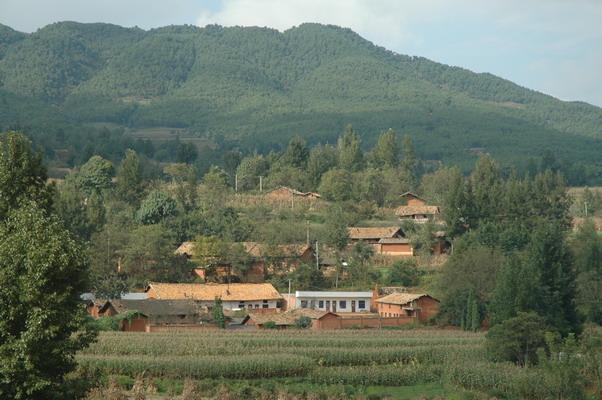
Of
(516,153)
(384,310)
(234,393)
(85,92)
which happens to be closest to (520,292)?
(384,310)

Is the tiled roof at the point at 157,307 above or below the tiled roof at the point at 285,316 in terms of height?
above

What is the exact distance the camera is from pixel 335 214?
7581 cm

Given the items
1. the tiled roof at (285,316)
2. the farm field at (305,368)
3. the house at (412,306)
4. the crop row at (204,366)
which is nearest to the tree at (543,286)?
the farm field at (305,368)

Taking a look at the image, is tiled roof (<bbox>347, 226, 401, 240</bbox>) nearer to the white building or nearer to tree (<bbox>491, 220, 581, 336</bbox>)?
the white building

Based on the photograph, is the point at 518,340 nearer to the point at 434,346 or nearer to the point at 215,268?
the point at 434,346

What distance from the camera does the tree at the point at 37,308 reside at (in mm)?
24953

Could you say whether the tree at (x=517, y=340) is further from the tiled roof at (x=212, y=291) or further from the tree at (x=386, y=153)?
the tree at (x=386, y=153)

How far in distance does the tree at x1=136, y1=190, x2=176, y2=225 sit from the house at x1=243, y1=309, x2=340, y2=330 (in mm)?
17526

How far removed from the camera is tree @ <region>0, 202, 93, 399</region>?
2495cm

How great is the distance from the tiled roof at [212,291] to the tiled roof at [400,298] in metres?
6.02

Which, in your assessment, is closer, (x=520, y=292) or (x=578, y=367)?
(x=578, y=367)

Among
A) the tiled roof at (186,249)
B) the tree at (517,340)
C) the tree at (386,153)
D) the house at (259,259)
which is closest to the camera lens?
the tree at (517,340)

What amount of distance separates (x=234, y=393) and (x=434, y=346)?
13.1 metres

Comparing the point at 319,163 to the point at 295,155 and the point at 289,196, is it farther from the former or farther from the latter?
the point at 289,196
